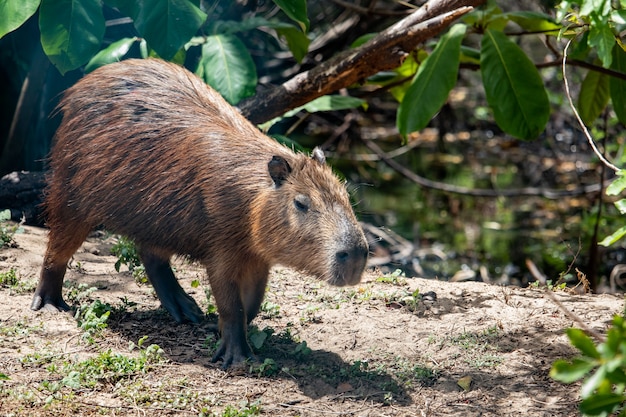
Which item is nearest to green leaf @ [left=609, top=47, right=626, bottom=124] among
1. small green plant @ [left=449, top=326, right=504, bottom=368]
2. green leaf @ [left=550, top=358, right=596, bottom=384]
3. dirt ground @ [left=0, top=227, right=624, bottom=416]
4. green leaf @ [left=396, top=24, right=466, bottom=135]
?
green leaf @ [left=396, top=24, right=466, bottom=135]

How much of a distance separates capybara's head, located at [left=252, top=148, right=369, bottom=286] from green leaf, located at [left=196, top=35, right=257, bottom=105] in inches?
48.8

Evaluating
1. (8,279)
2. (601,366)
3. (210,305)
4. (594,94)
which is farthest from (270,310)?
(594,94)

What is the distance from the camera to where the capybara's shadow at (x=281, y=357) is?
145 inches

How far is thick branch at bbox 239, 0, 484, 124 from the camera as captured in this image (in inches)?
191

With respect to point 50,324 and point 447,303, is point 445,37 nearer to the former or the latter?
point 447,303

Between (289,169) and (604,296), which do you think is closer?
(289,169)

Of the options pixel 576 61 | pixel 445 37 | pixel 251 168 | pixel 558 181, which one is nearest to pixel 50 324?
pixel 251 168

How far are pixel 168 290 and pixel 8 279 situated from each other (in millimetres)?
965

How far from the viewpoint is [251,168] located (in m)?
4.06

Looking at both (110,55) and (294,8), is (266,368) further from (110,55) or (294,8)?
(110,55)

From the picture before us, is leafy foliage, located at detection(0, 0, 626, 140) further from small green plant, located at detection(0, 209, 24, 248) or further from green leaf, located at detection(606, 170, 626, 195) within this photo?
green leaf, located at detection(606, 170, 626, 195)

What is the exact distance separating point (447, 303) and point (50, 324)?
2172 millimetres

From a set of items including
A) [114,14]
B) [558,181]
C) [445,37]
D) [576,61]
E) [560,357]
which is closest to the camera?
[560,357]

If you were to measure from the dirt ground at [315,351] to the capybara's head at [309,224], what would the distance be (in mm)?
444
